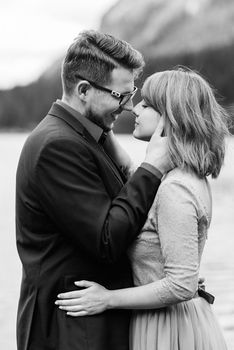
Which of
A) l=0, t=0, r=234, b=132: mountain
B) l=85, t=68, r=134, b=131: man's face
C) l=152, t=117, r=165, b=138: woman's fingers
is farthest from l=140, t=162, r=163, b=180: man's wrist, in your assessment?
l=0, t=0, r=234, b=132: mountain

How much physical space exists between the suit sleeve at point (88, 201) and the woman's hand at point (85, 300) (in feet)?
0.46

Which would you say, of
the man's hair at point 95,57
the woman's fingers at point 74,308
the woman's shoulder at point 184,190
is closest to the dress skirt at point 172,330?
the woman's fingers at point 74,308

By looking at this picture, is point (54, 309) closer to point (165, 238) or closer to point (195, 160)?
point (165, 238)

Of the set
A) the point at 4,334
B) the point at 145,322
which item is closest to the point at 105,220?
the point at 145,322

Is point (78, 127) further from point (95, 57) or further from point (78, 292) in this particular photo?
point (78, 292)

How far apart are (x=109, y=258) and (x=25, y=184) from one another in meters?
0.38

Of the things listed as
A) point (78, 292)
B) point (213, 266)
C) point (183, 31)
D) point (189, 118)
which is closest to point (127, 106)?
point (189, 118)

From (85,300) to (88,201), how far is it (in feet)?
1.11

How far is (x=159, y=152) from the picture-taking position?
8.31 ft

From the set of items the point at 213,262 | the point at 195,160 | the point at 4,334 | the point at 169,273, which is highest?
the point at 195,160

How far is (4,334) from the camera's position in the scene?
534cm

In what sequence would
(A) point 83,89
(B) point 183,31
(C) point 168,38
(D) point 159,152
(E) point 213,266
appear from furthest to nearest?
(B) point 183,31 → (C) point 168,38 → (E) point 213,266 → (A) point 83,89 → (D) point 159,152

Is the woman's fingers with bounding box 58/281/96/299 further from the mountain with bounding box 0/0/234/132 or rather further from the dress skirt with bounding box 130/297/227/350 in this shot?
the mountain with bounding box 0/0/234/132

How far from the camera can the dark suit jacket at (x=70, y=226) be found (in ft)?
7.92
